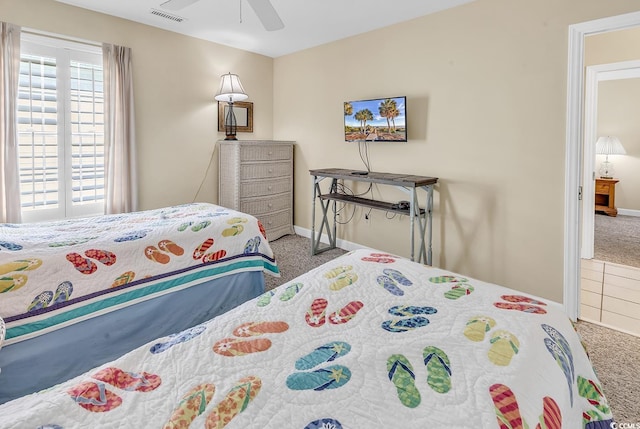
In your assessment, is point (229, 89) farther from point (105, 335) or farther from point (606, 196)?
point (606, 196)

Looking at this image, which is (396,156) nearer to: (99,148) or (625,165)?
(99,148)

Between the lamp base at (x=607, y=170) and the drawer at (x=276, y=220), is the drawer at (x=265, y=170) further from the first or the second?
the lamp base at (x=607, y=170)

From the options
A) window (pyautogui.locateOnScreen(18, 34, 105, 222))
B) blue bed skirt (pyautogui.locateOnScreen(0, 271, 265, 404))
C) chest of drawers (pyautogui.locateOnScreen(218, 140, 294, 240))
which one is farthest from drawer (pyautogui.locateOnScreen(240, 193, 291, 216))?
blue bed skirt (pyautogui.locateOnScreen(0, 271, 265, 404))

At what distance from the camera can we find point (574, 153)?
2674 mm

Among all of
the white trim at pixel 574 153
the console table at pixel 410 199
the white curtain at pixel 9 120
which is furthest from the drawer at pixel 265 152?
the white trim at pixel 574 153

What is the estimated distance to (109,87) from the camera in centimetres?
362

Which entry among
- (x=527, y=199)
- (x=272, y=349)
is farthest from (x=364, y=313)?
(x=527, y=199)

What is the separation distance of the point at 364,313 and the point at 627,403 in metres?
1.64

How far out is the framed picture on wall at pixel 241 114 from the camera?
15.1ft

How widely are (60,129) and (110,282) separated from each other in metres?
2.13

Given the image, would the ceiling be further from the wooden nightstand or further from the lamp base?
the lamp base

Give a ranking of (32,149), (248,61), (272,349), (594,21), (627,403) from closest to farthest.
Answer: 1. (272,349)
2. (627,403)
3. (594,21)
4. (32,149)
5. (248,61)

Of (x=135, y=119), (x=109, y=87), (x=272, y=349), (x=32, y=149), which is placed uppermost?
(x=109, y=87)

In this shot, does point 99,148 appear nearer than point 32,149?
No
